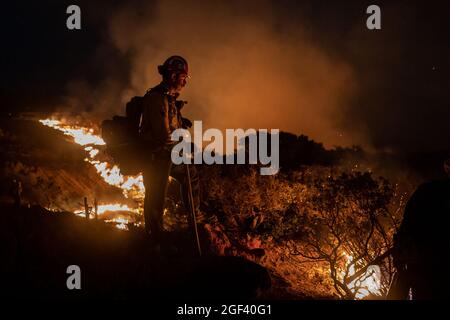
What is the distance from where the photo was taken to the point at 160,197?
17.6 ft

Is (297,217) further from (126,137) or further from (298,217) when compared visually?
(126,137)


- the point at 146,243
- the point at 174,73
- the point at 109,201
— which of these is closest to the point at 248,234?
the point at 146,243

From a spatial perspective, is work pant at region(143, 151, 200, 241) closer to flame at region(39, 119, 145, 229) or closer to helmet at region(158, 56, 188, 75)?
helmet at region(158, 56, 188, 75)

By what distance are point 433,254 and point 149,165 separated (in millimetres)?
3545

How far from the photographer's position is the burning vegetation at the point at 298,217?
7.48 meters

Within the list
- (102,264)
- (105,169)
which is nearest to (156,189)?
(102,264)

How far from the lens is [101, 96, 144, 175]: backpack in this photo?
5.25 metres

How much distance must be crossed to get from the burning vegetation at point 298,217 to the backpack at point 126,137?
1918mm

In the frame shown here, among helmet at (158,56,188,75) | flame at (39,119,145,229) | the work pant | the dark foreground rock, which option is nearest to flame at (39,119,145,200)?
flame at (39,119,145,229)

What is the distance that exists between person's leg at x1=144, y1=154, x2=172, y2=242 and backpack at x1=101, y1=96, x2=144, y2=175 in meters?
0.19

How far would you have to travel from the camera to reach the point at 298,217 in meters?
9.26

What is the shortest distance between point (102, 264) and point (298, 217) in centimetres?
519

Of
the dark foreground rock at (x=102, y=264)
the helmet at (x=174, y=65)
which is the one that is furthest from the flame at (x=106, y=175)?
the helmet at (x=174, y=65)
